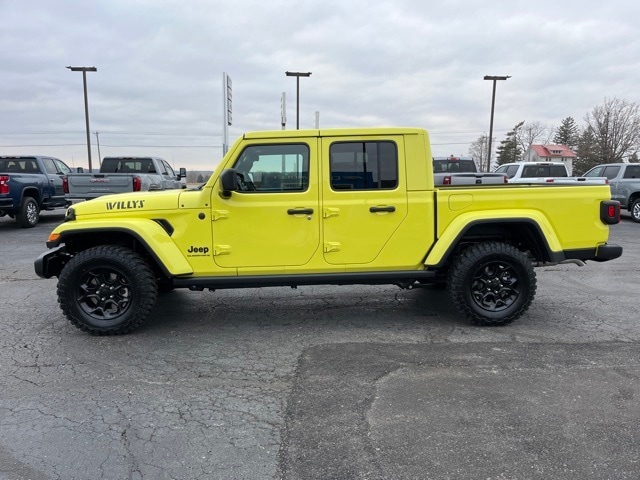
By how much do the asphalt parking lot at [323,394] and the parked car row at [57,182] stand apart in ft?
20.7

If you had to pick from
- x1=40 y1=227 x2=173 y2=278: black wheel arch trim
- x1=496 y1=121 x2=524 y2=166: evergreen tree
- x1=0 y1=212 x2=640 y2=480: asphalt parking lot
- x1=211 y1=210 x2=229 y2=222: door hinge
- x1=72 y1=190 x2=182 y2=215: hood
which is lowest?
x1=0 y1=212 x2=640 y2=480: asphalt parking lot

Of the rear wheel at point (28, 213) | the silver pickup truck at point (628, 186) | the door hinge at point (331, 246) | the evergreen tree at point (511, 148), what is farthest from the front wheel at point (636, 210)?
the evergreen tree at point (511, 148)

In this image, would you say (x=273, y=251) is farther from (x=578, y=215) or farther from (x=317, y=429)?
(x=578, y=215)

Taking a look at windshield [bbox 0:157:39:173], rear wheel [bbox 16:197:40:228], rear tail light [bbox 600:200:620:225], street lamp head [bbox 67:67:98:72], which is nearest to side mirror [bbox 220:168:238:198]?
rear tail light [bbox 600:200:620:225]

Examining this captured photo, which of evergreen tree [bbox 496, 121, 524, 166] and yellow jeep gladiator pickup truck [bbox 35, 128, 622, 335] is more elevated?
evergreen tree [bbox 496, 121, 524, 166]

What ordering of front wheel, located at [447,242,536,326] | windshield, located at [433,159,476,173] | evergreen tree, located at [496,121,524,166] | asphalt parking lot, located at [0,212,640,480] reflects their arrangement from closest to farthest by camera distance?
asphalt parking lot, located at [0,212,640,480]
front wheel, located at [447,242,536,326]
windshield, located at [433,159,476,173]
evergreen tree, located at [496,121,524,166]

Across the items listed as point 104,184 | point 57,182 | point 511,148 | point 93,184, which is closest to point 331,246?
point 104,184

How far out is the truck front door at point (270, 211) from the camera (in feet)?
14.8

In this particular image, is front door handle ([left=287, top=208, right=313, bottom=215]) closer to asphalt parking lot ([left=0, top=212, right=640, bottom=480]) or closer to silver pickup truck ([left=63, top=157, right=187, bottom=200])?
asphalt parking lot ([left=0, top=212, right=640, bottom=480])

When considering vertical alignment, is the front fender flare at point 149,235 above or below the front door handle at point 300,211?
below

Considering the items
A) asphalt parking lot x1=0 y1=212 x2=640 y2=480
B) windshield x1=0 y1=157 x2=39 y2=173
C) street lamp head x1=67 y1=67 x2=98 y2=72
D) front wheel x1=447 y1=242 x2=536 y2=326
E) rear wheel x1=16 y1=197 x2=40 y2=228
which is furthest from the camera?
street lamp head x1=67 y1=67 x2=98 y2=72

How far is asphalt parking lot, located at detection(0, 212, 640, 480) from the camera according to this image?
2594 millimetres

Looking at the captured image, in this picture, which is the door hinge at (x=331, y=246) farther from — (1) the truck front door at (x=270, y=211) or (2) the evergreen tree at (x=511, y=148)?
(2) the evergreen tree at (x=511, y=148)

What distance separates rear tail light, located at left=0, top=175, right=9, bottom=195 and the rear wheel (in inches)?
24.4
